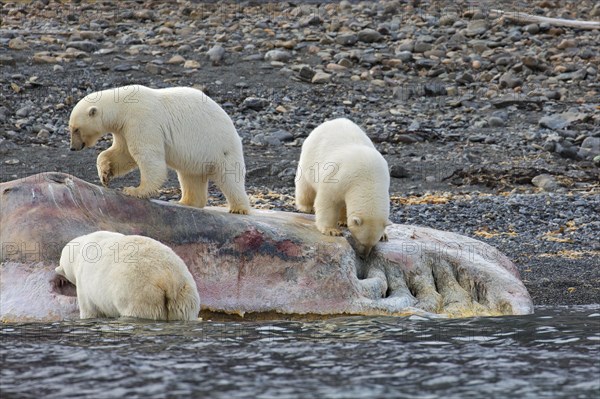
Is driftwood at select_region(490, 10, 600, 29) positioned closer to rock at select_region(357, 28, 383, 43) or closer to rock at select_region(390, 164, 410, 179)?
rock at select_region(357, 28, 383, 43)

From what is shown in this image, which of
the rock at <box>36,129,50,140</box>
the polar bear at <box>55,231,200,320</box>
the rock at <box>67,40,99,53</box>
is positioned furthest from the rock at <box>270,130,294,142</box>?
the polar bear at <box>55,231,200,320</box>

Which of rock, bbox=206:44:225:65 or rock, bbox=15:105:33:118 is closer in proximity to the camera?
rock, bbox=15:105:33:118

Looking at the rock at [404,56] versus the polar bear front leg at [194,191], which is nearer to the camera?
the polar bear front leg at [194,191]

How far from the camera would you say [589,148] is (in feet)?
58.4

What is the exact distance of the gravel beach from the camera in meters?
14.7

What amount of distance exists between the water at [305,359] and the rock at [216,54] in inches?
511

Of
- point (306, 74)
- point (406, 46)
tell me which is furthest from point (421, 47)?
point (306, 74)

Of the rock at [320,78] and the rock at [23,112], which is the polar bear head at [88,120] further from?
the rock at [320,78]

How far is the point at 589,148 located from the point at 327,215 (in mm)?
9072

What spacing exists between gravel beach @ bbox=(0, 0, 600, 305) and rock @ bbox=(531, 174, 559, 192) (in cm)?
2

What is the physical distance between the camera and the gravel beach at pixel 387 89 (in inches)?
580

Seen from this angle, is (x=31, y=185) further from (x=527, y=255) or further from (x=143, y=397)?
(x=527, y=255)

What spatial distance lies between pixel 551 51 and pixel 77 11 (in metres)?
10.4

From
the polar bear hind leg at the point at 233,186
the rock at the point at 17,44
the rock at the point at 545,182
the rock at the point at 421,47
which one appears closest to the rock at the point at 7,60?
the rock at the point at 17,44
